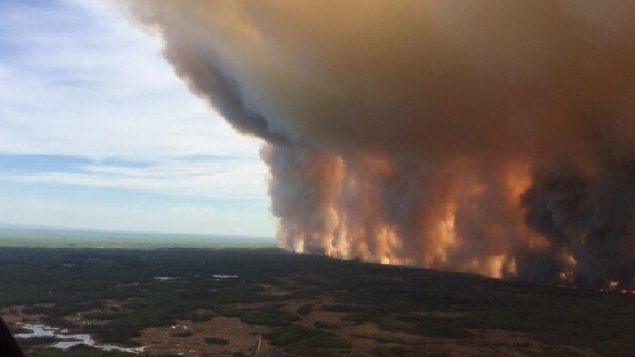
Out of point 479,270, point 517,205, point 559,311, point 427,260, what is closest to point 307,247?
point 427,260

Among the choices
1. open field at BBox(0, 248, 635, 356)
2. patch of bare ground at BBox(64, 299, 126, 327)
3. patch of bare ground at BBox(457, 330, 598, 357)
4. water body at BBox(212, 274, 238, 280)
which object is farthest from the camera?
water body at BBox(212, 274, 238, 280)

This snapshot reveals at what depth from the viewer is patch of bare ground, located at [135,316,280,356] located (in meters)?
40.1

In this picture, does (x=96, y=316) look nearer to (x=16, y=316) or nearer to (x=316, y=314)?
(x=16, y=316)

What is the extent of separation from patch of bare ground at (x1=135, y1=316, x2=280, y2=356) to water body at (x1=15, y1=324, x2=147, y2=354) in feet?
6.33

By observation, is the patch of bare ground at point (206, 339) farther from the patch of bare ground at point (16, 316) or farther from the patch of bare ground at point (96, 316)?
the patch of bare ground at point (16, 316)

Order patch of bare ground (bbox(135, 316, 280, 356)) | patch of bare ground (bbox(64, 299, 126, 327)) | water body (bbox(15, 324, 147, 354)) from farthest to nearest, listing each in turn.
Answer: patch of bare ground (bbox(64, 299, 126, 327)) → water body (bbox(15, 324, 147, 354)) → patch of bare ground (bbox(135, 316, 280, 356))

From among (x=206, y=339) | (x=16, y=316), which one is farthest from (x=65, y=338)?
(x=16, y=316)

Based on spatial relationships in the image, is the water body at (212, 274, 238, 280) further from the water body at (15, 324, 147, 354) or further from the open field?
the water body at (15, 324, 147, 354)

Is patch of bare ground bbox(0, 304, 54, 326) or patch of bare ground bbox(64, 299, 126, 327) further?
patch of bare ground bbox(64, 299, 126, 327)

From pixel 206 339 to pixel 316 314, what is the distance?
15.8 m

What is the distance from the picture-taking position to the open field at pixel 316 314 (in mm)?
42250

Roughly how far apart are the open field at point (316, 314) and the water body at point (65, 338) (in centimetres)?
76

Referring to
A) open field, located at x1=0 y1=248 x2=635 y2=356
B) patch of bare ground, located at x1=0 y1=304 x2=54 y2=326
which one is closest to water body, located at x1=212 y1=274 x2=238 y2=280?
open field, located at x1=0 y1=248 x2=635 y2=356

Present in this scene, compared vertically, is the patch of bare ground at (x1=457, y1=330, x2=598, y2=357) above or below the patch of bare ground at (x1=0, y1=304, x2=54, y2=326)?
above
